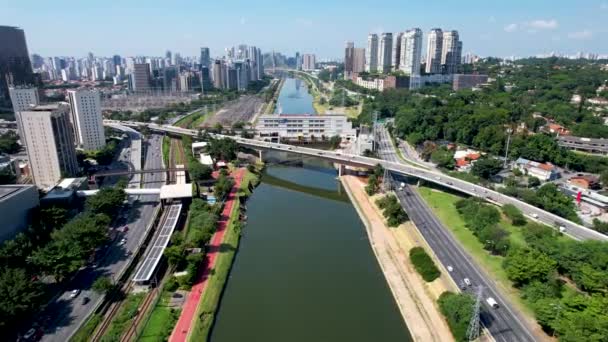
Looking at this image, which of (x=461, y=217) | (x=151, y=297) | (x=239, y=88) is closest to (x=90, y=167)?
(x=151, y=297)

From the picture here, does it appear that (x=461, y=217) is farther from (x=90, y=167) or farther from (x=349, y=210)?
(x=90, y=167)

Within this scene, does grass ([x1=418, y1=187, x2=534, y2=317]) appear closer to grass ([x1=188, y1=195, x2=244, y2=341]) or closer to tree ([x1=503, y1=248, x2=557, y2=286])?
tree ([x1=503, y1=248, x2=557, y2=286])

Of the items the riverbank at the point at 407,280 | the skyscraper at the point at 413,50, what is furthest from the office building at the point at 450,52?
the riverbank at the point at 407,280

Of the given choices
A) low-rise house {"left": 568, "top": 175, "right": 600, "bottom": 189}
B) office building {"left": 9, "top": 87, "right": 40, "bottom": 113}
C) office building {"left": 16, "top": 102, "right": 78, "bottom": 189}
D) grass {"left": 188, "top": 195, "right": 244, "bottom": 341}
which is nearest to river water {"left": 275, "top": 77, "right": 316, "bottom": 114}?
office building {"left": 9, "top": 87, "right": 40, "bottom": 113}

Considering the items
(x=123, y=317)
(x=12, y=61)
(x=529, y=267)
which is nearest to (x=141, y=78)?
(x=12, y=61)

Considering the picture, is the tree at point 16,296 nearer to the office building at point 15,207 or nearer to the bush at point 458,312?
the office building at point 15,207

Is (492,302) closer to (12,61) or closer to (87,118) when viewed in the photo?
(87,118)
